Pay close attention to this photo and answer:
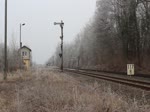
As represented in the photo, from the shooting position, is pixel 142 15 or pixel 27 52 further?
pixel 27 52

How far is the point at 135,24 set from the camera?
2368 inches

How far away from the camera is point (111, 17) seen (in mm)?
69812

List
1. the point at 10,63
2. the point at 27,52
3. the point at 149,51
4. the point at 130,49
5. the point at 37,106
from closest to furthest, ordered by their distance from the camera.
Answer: the point at 37,106 < the point at 10,63 < the point at 149,51 < the point at 130,49 < the point at 27,52

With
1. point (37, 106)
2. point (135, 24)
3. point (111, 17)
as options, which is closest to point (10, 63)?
point (135, 24)

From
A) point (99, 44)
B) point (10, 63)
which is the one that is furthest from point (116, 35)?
point (10, 63)

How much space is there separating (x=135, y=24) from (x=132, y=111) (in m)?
51.9

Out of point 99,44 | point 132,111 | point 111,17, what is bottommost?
point 132,111

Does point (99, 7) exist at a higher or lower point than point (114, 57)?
higher

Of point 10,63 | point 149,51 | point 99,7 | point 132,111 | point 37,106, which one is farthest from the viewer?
point 99,7

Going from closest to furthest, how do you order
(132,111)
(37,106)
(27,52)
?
(132,111) < (37,106) < (27,52)

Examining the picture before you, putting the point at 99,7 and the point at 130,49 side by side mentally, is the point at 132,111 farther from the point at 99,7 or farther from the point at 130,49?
the point at 99,7

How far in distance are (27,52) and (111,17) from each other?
29.8 m

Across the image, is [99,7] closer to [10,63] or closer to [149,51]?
[149,51]

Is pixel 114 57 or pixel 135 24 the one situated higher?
pixel 135 24
